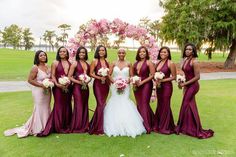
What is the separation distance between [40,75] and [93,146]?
2.25 metres

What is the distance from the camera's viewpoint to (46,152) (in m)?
6.45

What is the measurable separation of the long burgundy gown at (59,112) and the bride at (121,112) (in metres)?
1.01

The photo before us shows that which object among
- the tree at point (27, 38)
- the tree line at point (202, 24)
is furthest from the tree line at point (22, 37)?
the tree line at point (202, 24)

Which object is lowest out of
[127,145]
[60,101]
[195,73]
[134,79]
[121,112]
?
[127,145]

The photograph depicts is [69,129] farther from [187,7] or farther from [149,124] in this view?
[187,7]

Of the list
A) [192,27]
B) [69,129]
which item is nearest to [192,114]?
[69,129]

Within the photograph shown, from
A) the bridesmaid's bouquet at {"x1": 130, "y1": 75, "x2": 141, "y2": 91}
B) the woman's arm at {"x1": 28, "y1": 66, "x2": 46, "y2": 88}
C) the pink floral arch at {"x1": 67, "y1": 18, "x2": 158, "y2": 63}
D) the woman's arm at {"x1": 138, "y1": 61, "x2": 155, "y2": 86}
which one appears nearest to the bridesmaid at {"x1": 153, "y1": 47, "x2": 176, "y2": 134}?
the woman's arm at {"x1": 138, "y1": 61, "x2": 155, "y2": 86}

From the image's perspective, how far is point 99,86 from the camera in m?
7.84

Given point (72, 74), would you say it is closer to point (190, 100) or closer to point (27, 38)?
point (190, 100)

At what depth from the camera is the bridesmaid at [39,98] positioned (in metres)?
7.61

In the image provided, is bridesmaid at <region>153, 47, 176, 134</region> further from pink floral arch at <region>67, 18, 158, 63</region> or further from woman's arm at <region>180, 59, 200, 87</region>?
pink floral arch at <region>67, 18, 158, 63</region>

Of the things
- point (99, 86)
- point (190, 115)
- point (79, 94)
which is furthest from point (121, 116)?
point (190, 115)

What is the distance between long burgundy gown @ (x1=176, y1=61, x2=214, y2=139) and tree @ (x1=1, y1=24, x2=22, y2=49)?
279 feet

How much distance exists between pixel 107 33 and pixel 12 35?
273 feet
